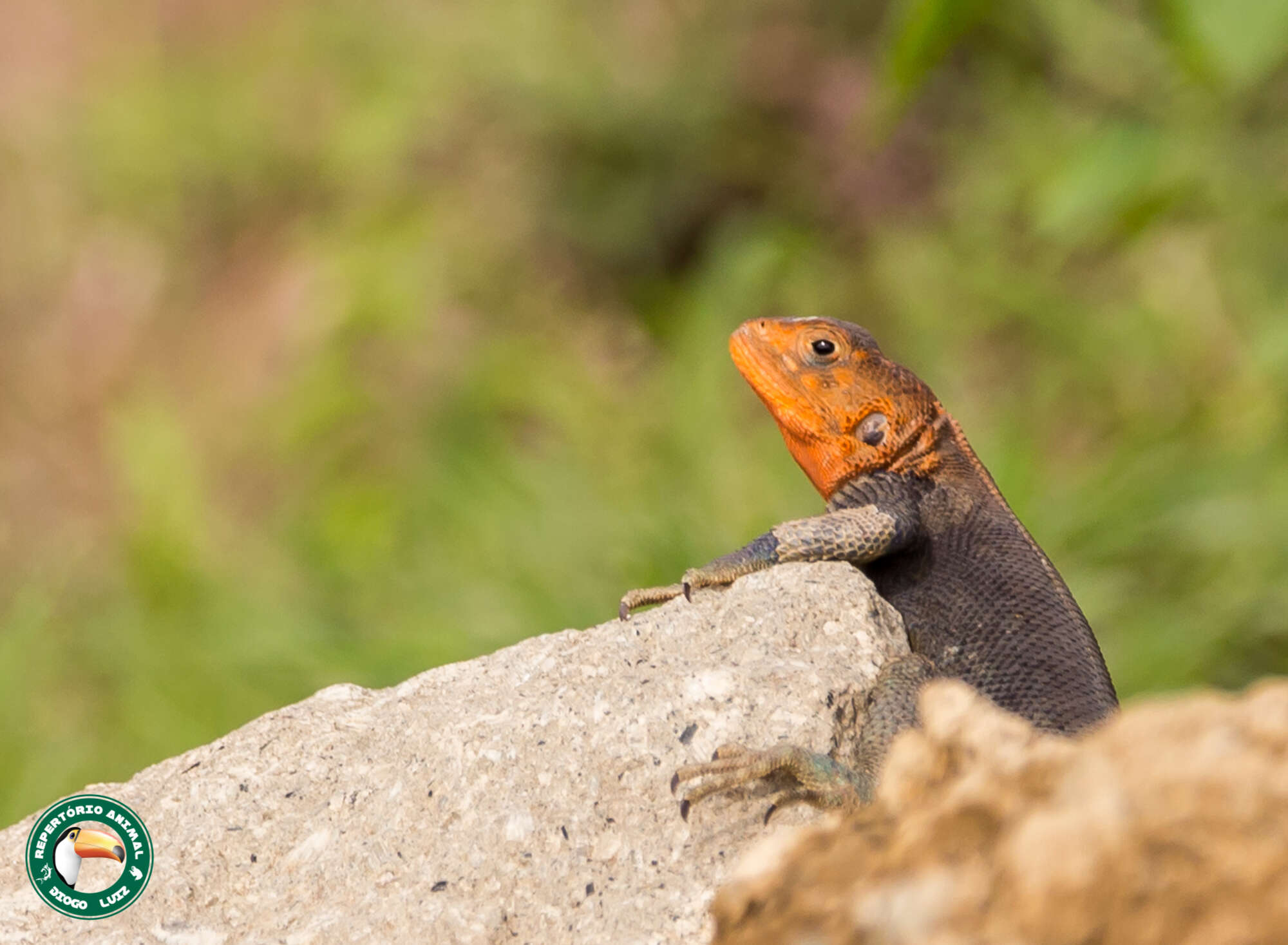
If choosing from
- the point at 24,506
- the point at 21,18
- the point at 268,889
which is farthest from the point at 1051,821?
the point at 21,18

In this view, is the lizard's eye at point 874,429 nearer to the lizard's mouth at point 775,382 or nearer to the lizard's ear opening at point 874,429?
the lizard's ear opening at point 874,429

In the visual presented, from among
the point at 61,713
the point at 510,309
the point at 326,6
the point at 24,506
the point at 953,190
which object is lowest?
the point at 61,713

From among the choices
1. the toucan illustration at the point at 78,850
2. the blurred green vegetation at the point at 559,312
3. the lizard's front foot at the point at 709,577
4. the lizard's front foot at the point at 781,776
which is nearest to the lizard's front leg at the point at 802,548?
the lizard's front foot at the point at 709,577

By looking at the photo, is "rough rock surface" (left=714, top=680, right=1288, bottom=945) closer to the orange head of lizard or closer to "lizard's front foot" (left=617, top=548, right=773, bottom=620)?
"lizard's front foot" (left=617, top=548, right=773, bottom=620)

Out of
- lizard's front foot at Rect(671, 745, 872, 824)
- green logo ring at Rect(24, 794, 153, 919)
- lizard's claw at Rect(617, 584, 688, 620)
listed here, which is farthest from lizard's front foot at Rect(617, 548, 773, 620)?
green logo ring at Rect(24, 794, 153, 919)

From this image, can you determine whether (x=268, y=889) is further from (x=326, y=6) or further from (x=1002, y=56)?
(x=326, y=6)

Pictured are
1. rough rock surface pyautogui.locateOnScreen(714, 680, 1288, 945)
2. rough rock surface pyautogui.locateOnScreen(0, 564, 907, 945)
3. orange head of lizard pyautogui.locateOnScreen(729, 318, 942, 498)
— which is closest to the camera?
rough rock surface pyautogui.locateOnScreen(714, 680, 1288, 945)
